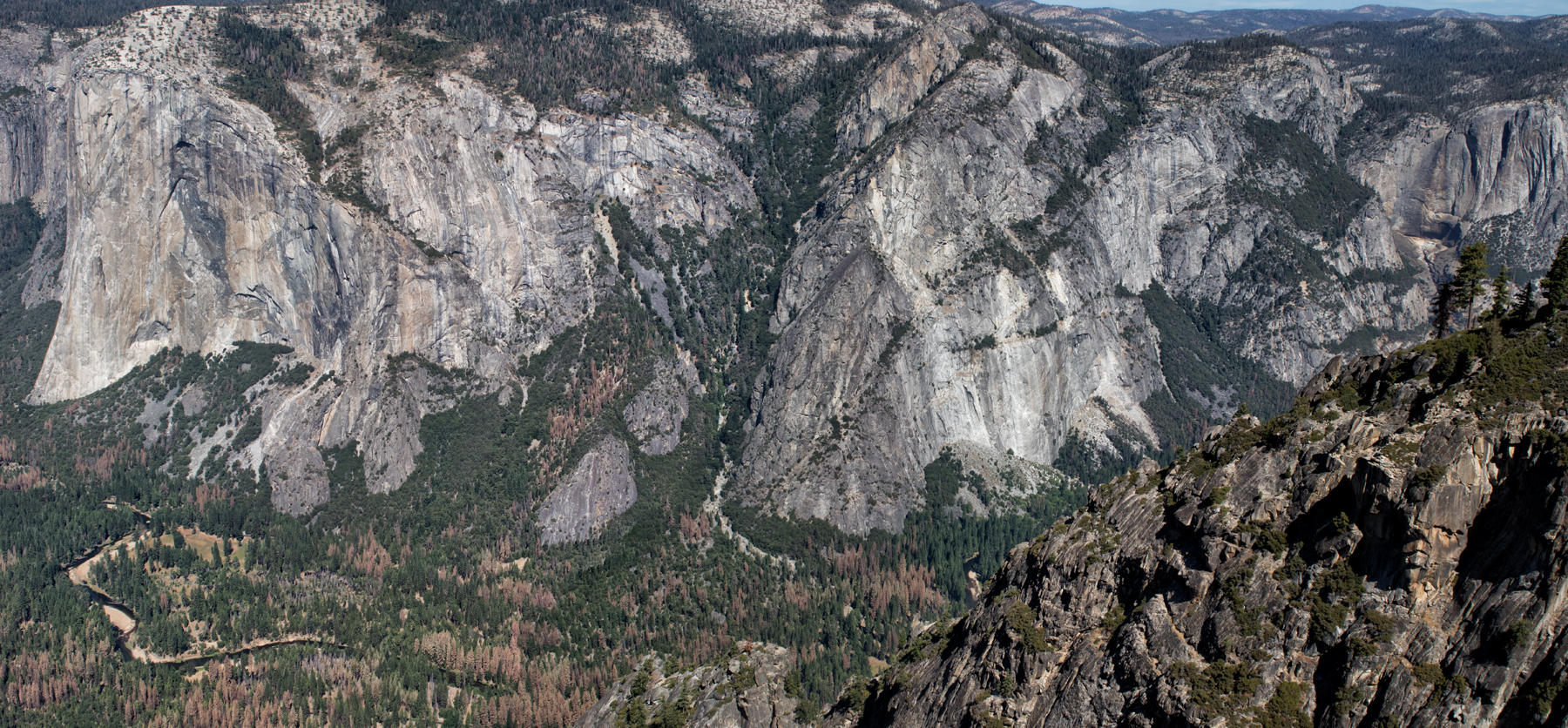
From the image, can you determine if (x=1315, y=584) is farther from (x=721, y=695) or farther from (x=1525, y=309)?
(x=721, y=695)

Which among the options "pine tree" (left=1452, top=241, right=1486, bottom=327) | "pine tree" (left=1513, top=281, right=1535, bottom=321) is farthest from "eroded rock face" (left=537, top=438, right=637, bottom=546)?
"pine tree" (left=1513, top=281, right=1535, bottom=321)

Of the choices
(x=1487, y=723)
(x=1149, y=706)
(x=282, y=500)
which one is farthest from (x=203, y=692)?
(x=1487, y=723)

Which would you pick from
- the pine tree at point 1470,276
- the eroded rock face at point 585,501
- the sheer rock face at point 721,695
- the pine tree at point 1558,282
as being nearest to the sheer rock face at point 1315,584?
the pine tree at point 1558,282

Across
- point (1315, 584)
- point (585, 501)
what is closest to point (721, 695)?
point (1315, 584)

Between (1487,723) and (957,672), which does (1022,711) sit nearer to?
(957,672)

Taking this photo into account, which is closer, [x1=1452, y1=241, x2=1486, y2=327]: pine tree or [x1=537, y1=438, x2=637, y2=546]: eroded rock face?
[x1=1452, y1=241, x2=1486, y2=327]: pine tree

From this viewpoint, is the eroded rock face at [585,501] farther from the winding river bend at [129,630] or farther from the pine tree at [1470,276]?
the pine tree at [1470,276]

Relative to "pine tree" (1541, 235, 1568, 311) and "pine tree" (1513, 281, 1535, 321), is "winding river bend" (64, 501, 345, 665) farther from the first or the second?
"pine tree" (1541, 235, 1568, 311)
